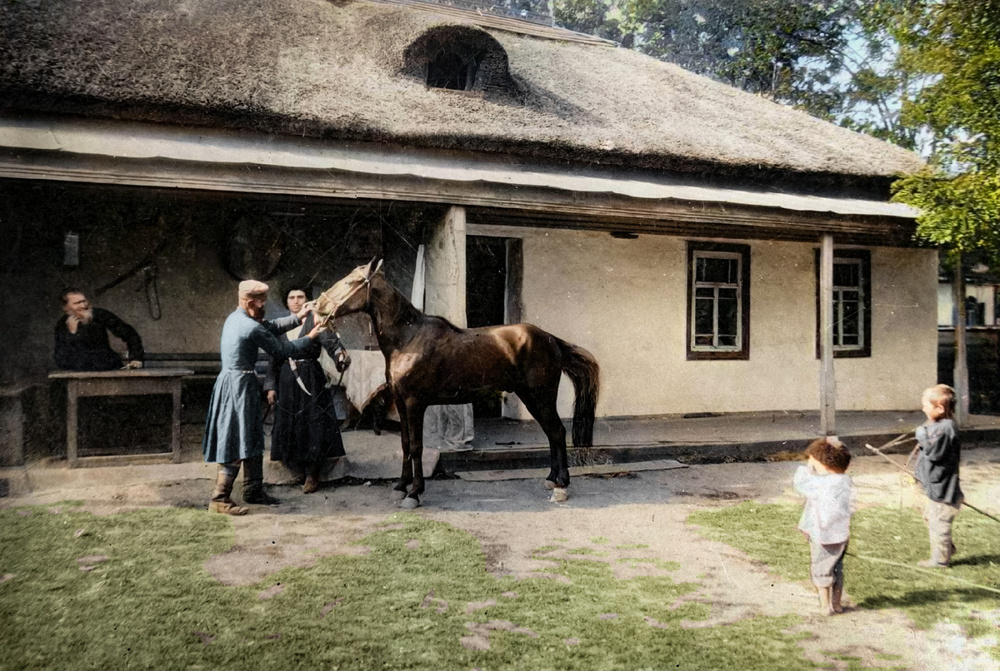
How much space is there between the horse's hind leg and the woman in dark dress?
5.71 ft

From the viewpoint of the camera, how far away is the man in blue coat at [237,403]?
5.23 meters

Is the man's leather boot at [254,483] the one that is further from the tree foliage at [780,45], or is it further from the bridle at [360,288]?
the tree foliage at [780,45]

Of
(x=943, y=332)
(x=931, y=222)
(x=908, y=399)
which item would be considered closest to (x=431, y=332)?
(x=931, y=222)

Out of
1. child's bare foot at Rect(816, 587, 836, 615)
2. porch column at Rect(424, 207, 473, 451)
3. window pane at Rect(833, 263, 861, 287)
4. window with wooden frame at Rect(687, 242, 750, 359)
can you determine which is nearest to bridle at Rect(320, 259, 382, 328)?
porch column at Rect(424, 207, 473, 451)

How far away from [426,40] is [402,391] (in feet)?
18.0

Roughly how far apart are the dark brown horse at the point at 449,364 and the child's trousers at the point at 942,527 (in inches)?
110

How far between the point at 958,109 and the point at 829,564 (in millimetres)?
5602

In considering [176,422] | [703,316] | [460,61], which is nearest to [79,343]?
[176,422]

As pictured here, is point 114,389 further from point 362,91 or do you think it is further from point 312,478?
point 362,91

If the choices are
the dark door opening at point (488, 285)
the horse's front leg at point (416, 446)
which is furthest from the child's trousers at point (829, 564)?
the dark door opening at point (488, 285)

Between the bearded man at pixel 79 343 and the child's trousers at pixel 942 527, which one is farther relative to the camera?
the bearded man at pixel 79 343

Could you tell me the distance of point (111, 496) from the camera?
5.52 metres

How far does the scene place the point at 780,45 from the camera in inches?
521

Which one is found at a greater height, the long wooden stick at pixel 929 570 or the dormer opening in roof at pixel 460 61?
the dormer opening in roof at pixel 460 61
